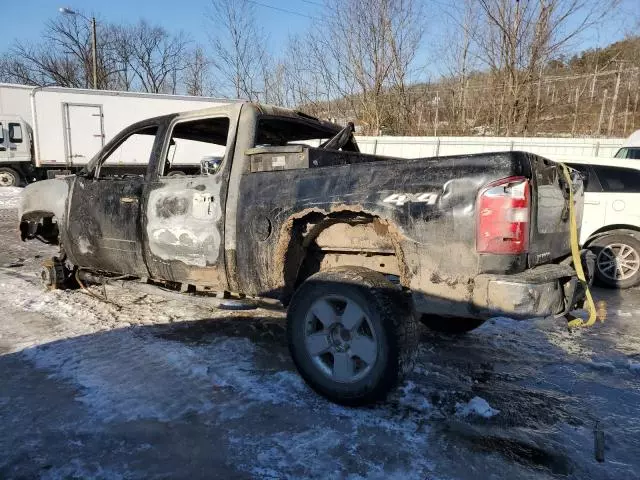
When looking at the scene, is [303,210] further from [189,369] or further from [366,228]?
[189,369]

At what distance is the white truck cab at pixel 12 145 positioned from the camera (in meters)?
16.8

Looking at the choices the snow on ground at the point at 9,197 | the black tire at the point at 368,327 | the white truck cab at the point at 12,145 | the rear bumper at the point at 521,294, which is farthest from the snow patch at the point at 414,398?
the white truck cab at the point at 12,145

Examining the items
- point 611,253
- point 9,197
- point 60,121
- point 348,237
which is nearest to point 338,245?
point 348,237

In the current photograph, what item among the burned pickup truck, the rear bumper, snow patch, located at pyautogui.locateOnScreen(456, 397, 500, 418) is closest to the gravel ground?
snow patch, located at pyautogui.locateOnScreen(456, 397, 500, 418)

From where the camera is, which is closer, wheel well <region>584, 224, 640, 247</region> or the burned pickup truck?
the burned pickup truck

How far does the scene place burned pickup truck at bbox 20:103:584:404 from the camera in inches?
107

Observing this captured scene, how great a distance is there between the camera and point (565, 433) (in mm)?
2865

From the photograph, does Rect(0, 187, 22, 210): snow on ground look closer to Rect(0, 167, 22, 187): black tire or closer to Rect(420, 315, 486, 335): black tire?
Rect(0, 167, 22, 187): black tire

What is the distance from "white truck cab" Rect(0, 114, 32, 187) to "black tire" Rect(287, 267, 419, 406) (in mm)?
17592

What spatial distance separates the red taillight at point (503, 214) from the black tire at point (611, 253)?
4.62m

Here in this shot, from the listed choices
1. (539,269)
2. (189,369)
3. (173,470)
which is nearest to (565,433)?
(539,269)

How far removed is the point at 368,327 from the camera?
2998 mm

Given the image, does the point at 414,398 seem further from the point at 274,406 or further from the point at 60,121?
the point at 60,121

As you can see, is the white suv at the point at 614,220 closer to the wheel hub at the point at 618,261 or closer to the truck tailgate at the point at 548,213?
the wheel hub at the point at 618,261
